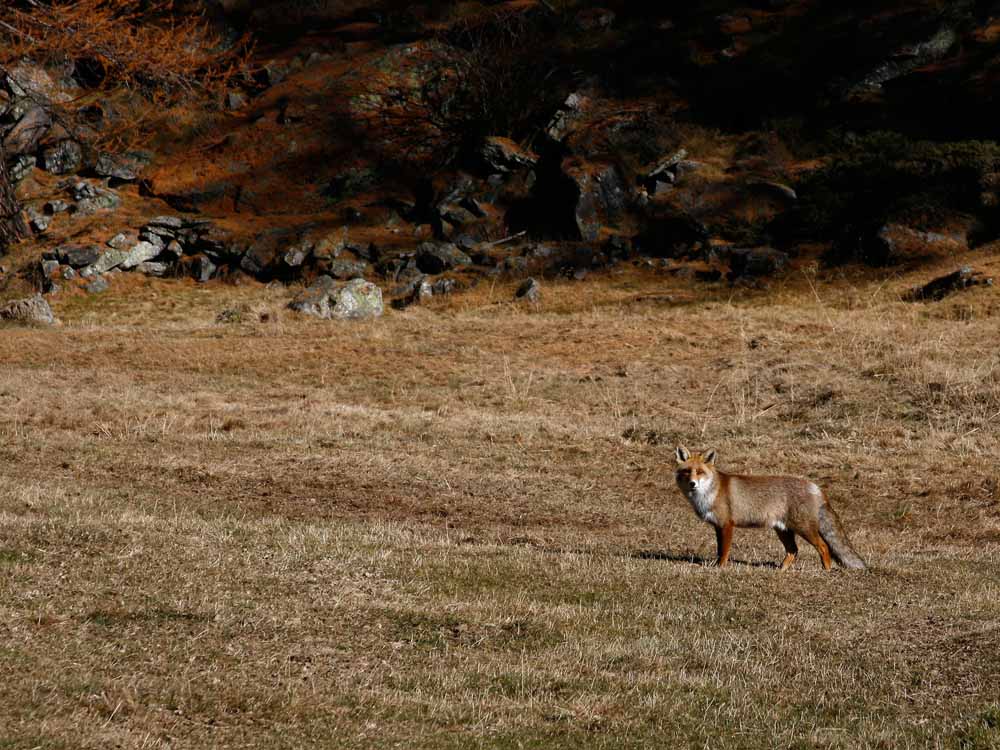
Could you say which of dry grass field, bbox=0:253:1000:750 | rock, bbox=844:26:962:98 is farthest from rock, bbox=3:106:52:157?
rock, bbox=844:26:962:98

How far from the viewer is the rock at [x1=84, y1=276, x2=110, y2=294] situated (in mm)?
42312

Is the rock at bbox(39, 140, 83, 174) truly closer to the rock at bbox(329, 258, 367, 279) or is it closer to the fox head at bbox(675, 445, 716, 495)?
the rock at bbox(329, 258, 367, 279)

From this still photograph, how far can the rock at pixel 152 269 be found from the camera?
45.0 meters

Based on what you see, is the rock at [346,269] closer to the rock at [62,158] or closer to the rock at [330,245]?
the rock at [330,245]

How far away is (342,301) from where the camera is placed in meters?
36.2

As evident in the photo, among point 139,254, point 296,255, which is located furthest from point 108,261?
point 296,255

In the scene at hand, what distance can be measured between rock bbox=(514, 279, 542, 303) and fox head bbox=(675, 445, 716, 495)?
26.1 metres

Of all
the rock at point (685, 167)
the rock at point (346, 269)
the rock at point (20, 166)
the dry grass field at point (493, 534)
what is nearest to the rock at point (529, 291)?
the dry grass field at point (493, 534)

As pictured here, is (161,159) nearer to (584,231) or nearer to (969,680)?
(584,231)

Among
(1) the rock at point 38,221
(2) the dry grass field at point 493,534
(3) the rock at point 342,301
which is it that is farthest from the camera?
(1) the rock at point 38,221

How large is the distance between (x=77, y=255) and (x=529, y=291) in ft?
59.3

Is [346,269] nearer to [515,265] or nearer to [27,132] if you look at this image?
[515,265]

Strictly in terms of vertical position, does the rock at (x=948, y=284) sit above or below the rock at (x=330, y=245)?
above

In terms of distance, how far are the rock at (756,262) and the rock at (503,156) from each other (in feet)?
41.2
